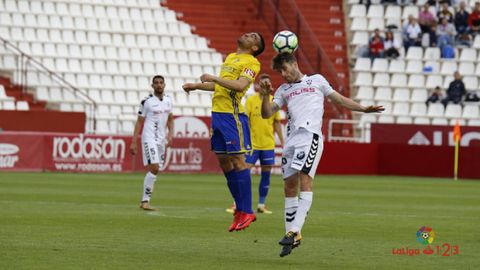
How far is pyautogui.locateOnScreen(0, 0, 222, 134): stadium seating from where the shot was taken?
37.1 metres

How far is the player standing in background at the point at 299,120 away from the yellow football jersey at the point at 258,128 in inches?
327

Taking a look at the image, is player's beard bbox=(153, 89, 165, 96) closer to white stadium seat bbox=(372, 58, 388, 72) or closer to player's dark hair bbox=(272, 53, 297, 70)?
player's dark hair bbox=(272, 53, 297, 70)

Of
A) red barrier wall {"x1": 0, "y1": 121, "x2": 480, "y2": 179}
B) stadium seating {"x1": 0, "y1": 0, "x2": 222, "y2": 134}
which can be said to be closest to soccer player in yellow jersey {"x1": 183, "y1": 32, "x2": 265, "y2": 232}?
red barrier wall {"x1": 0, "y1": 121, "x2": 480, "y2": 179}

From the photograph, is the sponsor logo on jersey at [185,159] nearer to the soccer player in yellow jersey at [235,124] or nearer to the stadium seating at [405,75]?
the stadium seating at [405,75]

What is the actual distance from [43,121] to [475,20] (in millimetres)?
18579

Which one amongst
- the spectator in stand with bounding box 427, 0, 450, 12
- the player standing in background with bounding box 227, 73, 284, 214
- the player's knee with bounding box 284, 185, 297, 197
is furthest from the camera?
the spectator in stand with bounding box 427, 0, 450, 12

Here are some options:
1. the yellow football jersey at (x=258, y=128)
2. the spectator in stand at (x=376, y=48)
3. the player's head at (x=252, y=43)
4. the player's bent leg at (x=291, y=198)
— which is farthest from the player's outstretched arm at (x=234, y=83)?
the spectator in stand at (x=376, y=48)

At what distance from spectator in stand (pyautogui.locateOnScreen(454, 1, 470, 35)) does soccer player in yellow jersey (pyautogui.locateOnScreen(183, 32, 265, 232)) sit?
30.4 metres

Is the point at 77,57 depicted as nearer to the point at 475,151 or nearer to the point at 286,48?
the point at 475,151

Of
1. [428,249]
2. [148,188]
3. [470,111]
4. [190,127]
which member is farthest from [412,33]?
[428,249]

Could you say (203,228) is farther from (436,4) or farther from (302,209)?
(436,4)

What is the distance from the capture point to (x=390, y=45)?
42406 millimetres

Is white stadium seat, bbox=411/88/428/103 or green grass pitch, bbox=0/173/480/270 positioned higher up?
white stadium seat, bbox=411/88/428/103

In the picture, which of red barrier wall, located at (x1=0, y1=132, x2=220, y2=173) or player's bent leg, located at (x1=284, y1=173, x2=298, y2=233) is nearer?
player's bent leg, located at (x1=284, y1=173, x2=298, y2=233)
